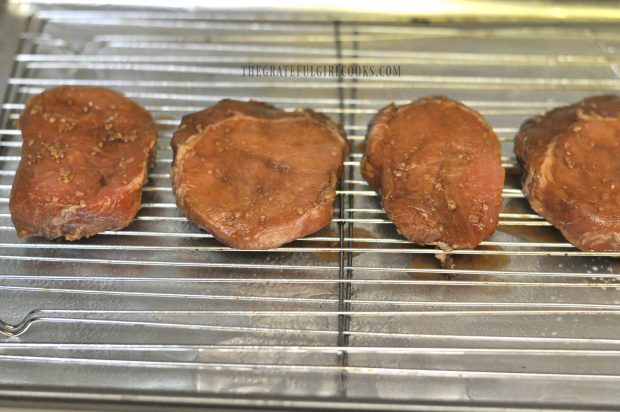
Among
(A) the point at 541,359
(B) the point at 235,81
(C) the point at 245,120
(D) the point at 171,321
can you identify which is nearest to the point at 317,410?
(D) the point at 171,321

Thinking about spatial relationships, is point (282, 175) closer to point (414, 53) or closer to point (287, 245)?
point (287, 245)

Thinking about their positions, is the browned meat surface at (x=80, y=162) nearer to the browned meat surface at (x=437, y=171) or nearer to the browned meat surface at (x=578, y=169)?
the browned meat surface at (x=437, y=171)

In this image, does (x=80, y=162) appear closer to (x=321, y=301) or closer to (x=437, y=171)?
(x=321, y=301)

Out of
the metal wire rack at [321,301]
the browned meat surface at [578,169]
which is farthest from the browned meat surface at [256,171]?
the browned meat surface at [578,169]

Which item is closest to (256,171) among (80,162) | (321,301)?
(321,301)

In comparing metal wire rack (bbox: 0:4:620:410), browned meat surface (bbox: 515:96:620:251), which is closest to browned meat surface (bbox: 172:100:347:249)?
A: metal wire rack (bbox: 0:4:620:410)
